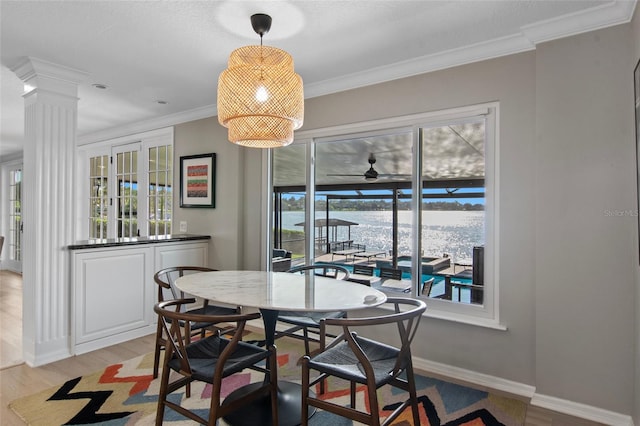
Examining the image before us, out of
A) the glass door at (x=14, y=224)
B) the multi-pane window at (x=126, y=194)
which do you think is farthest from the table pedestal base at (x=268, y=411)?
the glass door at (x=14, y=224)

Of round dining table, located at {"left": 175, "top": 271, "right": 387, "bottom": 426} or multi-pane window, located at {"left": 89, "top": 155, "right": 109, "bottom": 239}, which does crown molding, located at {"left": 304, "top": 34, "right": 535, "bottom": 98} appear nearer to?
round dining table, located at {"left": 175, "top": 271, "right": 387, "bottom": 426}

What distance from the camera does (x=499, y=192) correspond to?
2570 millimetres

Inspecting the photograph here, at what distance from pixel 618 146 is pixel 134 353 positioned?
3.81 meters

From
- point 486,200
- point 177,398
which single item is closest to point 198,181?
point 177,398

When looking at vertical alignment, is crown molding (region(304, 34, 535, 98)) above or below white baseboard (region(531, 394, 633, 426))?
above

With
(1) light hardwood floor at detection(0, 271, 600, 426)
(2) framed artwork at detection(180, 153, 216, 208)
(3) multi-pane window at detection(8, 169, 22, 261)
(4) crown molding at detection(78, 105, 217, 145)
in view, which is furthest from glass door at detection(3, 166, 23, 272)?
(2) framed artwork at detection(180, 153, 216, 208)

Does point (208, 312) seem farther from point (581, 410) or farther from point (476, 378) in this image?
point (581, 410)

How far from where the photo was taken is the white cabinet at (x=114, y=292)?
3152mm

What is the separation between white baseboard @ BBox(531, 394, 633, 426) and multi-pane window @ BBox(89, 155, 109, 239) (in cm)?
558

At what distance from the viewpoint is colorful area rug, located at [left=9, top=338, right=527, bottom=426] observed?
7.04 feet

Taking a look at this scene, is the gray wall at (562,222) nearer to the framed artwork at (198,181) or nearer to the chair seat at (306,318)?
the chair seat at (306,318)

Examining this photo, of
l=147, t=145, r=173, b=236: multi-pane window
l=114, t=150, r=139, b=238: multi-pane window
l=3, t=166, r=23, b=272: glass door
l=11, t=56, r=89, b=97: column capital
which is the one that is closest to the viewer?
l=11, t=56, r=89, b=97: column capital

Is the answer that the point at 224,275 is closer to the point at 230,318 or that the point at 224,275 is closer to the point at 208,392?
the point at 208,392

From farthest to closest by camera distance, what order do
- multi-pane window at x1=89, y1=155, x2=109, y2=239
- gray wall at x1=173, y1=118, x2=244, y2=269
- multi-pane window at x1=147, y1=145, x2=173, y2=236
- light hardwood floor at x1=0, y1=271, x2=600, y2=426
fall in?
multi-pane window at x1=89, y1=155, x2=109, y2=239
multi-pane window at x1=147, y1=145, x2=173, y2=236
gray wall at x1=173, y1=118, x2=244, y2=269
light hardwood floor at x1=0, y1=271, x2=600, y2=426
